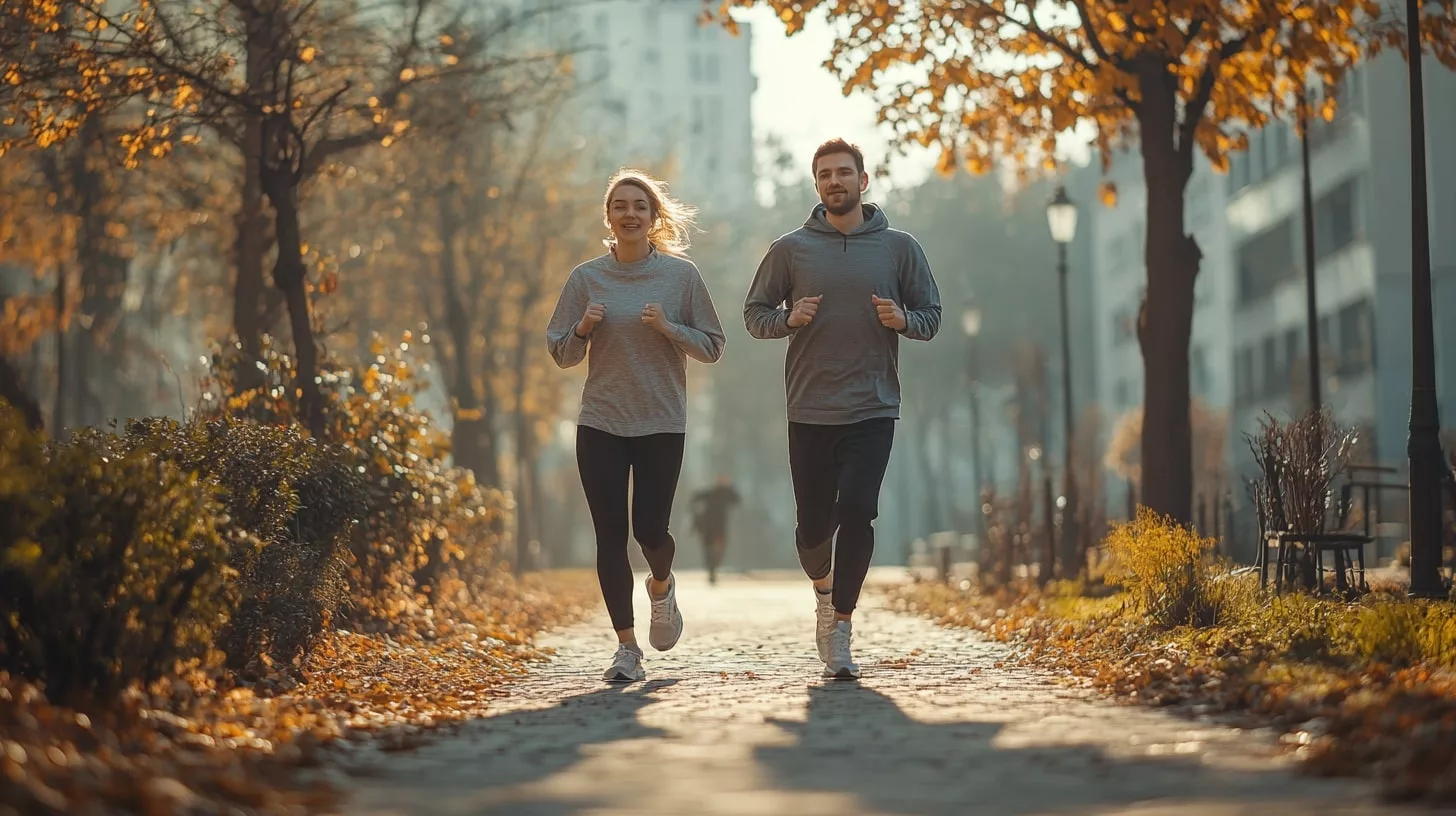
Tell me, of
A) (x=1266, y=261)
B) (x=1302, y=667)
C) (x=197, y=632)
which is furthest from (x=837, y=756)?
(x=1266, y=261)

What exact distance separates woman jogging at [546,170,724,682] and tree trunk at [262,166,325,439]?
5725mm

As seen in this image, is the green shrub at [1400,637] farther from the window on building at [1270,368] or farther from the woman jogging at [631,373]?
the window on building at [1270,368]

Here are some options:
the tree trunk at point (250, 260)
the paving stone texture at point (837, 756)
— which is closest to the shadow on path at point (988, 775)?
the paving stone texture at point (837, 756)

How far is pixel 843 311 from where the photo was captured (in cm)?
965

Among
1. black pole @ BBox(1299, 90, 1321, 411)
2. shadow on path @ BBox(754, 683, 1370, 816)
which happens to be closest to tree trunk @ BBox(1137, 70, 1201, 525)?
black pole @ BBox(1299, 90, 1321, 411)

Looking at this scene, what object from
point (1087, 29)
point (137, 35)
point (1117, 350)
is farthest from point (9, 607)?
point (1117, 350)

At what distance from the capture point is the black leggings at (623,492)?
31.8 ft

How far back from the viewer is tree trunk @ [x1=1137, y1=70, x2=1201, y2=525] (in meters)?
16.6

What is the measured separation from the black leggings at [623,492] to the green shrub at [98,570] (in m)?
2.16

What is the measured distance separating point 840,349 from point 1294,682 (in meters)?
2.55

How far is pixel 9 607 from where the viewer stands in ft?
24.1

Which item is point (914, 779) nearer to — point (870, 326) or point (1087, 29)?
point (870, 326)

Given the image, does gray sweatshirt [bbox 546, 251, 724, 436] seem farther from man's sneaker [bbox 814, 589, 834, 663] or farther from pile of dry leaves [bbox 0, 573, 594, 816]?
pile of dry leaves [bbox 0, 573, 594, 816]

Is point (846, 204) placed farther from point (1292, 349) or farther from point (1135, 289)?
point (1135, 289)
